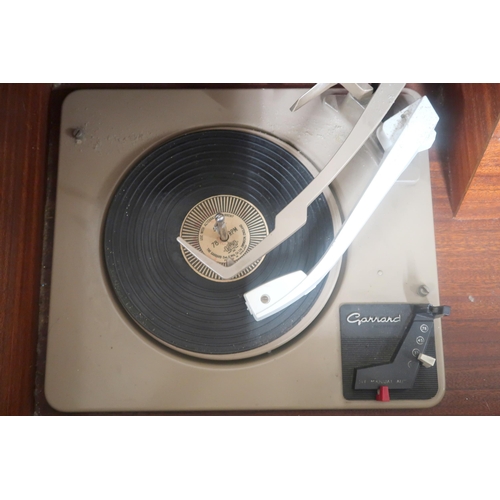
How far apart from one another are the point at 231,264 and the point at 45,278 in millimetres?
331

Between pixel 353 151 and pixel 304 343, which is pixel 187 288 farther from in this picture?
pixel 353 151

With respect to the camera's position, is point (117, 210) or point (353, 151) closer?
point (353, 151)

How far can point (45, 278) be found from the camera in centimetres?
87

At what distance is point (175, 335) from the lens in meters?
0.80

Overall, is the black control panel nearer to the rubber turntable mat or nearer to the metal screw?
the rubber turntable mat

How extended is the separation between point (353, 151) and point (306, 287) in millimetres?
208

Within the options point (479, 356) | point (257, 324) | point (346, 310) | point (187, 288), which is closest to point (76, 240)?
point (187, 288)

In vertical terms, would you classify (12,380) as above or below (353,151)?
below

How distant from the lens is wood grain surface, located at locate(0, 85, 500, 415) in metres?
0.78

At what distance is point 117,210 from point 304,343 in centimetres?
38

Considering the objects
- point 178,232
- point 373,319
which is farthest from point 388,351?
point 178,232

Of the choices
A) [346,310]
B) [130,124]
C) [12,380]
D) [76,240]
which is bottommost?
[12,380]

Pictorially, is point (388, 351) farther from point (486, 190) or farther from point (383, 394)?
point (486, 190)

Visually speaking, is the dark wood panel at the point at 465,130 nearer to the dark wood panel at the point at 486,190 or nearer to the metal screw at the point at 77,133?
the dark wood panel at the point at 486,190
